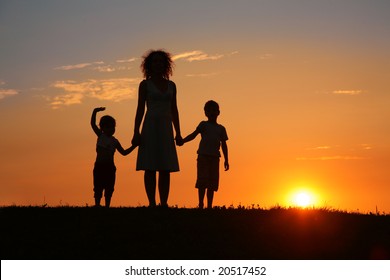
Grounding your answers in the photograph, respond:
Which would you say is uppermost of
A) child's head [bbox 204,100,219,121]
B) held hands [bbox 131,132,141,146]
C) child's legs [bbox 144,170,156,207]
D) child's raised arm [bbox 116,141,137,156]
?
child's head [bbox 204,100,219,121]

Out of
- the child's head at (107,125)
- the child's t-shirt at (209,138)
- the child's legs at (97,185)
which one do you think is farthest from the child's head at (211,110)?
the child's legs at (97,185)

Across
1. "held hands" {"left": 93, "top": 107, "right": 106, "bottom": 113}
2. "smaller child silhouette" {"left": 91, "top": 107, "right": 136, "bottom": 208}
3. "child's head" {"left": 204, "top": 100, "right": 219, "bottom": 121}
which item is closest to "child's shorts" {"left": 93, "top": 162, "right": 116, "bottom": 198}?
"smaller child silhouette" {"left": 91, "top": 107, "right": 136, "bottom": 208}

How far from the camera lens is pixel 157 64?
18594 millimetres

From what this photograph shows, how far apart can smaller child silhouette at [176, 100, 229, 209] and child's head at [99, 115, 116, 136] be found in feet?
7.14

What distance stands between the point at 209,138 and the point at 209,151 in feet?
1.15

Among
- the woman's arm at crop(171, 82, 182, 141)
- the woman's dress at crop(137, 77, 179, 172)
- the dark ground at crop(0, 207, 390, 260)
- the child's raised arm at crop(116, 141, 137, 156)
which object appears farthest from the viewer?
the child's raised arm at crop(116, 141, 137, 156)

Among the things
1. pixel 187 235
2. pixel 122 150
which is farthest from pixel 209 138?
pixel 187 235

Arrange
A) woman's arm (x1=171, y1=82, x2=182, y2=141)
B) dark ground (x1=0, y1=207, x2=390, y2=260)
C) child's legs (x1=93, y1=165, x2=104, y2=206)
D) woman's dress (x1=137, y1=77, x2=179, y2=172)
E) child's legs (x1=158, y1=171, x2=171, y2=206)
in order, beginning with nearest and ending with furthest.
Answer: dark ground (x1=0, y1=207, x2=390, y2=260) → woman's dress (x1=137, y1=77, x2=179, y2=172) → child's legs (x1=158, y1=171, x2=171, y2=206) → woman's arm (x1=171, y1=82, x2=182, y2=141) → child's legs (x1=93, y1=165, x2=104, y2=206)

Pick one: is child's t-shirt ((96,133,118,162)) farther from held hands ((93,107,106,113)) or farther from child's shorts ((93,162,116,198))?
held hands ((93,107,106,113))

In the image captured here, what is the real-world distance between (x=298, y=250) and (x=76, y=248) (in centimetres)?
430

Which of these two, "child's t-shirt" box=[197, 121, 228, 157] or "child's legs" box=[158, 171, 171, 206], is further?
"child's t-shirt" box=[197, 121, 228, 157]

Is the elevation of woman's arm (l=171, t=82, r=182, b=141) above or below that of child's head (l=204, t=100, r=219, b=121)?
below

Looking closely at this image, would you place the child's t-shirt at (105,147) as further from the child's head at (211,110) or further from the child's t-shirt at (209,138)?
the child's head at (211,110)

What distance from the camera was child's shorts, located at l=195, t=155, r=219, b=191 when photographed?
21.4 metres
